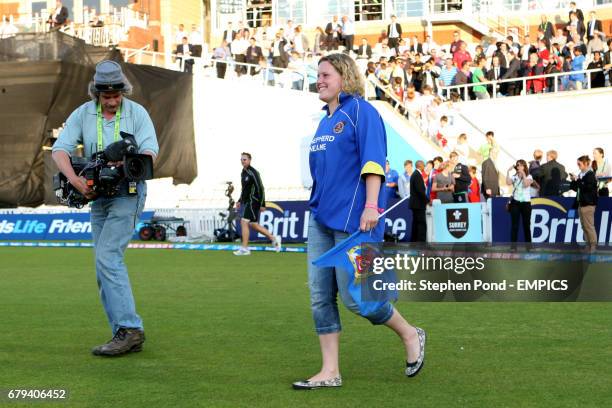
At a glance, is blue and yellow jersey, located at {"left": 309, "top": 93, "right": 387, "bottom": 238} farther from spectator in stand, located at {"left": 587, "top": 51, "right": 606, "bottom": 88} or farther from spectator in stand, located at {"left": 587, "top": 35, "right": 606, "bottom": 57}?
spectator in stand, located at {"left": 587, "top": 35, "right": 606, "bottom": 57}

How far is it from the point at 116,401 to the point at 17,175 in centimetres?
2241

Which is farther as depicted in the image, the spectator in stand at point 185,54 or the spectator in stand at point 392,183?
the spectator in stand at point 185,54

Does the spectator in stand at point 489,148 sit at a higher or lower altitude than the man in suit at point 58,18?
lower

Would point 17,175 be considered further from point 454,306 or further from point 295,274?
point 454,306

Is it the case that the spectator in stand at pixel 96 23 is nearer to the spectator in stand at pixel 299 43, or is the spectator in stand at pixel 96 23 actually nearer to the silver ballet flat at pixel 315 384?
the spectator in stand at pixel 299 43

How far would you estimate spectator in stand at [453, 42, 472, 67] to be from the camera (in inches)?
1212

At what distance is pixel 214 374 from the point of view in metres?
7.04

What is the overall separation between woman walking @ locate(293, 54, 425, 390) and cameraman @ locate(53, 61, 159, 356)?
5.75 feet

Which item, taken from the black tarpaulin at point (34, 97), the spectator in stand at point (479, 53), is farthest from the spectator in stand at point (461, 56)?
the black tarpaulin at point (34, 97)

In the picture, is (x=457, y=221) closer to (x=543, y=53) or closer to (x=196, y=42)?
(x=543, y=53)

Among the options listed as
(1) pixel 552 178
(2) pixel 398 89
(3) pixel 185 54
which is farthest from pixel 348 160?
(3) pixel 185 54

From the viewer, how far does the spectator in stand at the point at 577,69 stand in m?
27.8

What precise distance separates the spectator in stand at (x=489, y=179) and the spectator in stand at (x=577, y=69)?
5.71m

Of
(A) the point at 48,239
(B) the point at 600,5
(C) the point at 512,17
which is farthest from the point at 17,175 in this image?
(B) the point at 600,5
